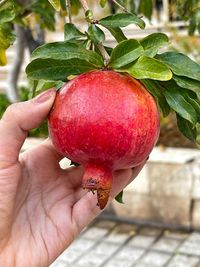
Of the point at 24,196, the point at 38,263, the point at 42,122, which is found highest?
the point at 42,122

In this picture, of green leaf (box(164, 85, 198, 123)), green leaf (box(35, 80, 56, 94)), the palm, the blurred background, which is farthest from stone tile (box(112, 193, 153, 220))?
green leaf (box(164, 85, 198, 123))

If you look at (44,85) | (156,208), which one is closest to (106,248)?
(156,208)

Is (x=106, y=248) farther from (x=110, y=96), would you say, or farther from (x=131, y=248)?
(x=110, y=96)

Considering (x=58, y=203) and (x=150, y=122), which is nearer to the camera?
(x=150, y=122)

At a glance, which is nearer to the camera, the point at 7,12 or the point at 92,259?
the point at 7,12

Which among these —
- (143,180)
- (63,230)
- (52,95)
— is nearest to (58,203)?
(63,230)

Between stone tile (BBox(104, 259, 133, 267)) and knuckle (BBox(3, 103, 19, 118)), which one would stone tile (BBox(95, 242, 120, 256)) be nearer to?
stone tile (BBox(104, 259, 133, 267))

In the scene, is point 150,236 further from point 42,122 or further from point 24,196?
point 42,122

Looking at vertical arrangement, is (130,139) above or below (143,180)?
above
